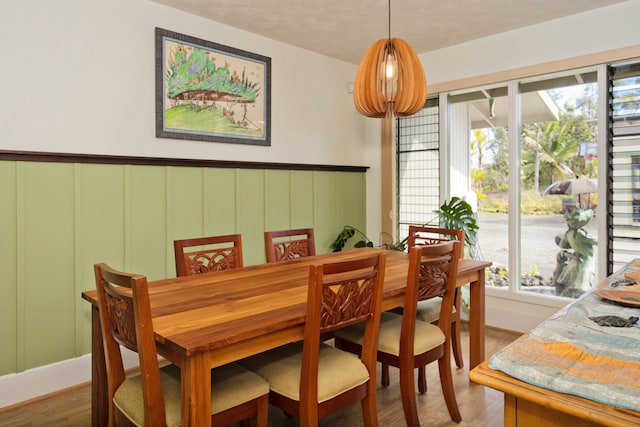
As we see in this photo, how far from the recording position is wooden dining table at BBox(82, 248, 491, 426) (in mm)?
1343

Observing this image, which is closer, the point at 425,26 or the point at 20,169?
the point at 20,169

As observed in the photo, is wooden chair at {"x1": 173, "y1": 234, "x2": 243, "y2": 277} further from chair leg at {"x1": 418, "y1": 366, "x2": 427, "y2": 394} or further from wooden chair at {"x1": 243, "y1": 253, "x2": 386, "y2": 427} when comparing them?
chair leg at {"x1": 418, "y1": 366, "x2": 427, "y2": 394}

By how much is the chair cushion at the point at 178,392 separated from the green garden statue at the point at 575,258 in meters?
2.81

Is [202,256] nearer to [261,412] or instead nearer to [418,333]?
[261,412]

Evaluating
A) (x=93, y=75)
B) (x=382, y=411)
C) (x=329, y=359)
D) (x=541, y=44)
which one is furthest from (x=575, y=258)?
(x=93, y=75)

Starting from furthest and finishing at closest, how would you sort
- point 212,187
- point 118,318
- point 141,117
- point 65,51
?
1. point 212,187
2. point 141,117
3. point 65,51
4. point 118,318

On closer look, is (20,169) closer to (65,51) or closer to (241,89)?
(65,51)

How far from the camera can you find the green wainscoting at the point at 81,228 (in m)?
2.43

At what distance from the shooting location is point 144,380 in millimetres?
1379

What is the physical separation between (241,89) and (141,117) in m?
0.84

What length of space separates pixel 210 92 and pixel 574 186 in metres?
2.87

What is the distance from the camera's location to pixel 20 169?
2422 millimetres

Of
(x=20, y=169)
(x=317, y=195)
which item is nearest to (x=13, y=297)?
(x=20, y=169)

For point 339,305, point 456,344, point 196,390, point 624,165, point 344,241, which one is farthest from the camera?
point 344,241
